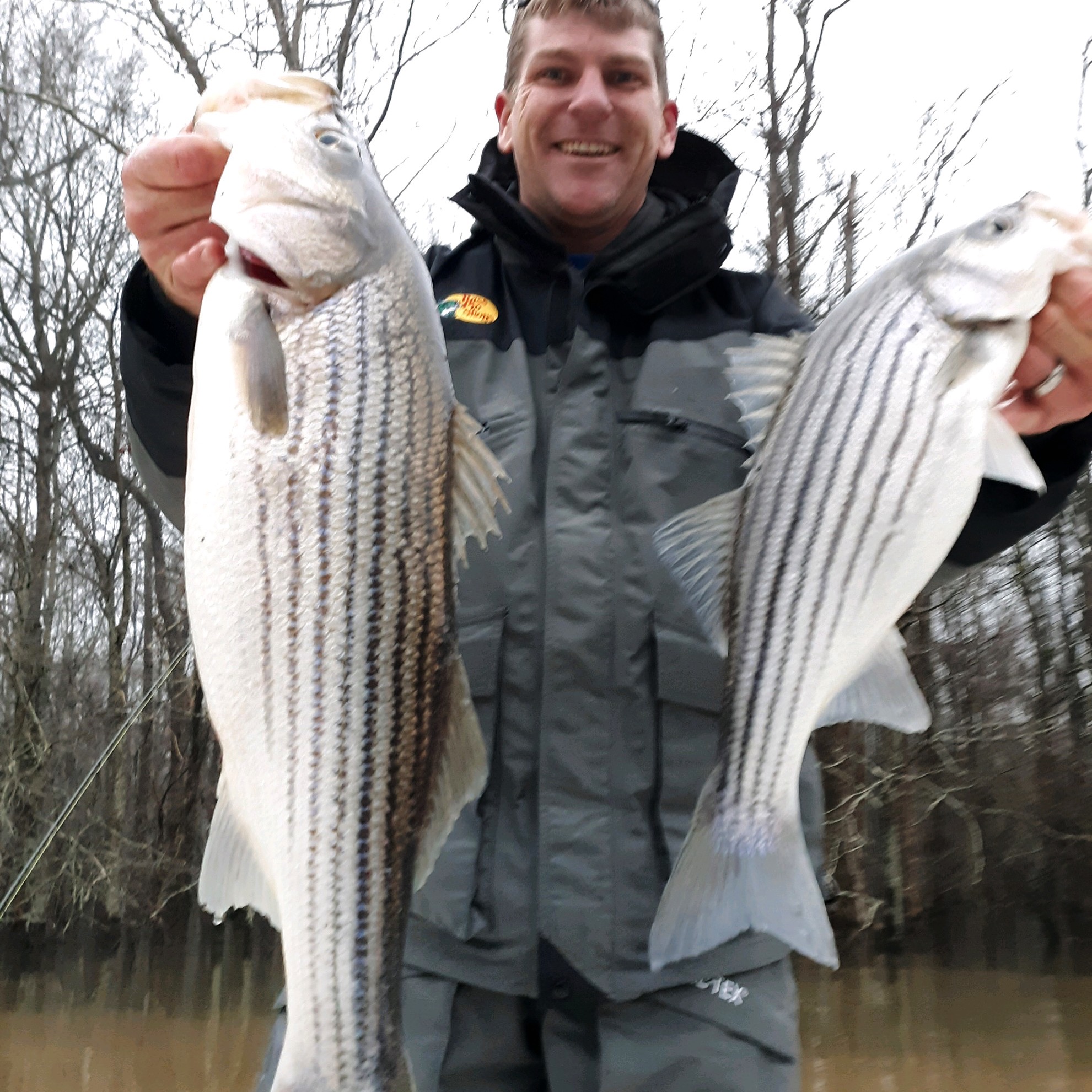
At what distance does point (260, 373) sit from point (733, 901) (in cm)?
120

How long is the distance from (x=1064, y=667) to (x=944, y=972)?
4598 mm

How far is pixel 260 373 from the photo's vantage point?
5.30 feet

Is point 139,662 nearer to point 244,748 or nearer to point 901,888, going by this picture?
point 901,888

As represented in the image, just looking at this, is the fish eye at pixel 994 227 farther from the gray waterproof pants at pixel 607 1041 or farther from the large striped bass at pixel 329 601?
the gray waterproof pants at pixel 607 1041

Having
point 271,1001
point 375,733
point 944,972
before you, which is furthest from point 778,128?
point 375,733

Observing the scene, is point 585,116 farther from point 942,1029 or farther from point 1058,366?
point 942,1029

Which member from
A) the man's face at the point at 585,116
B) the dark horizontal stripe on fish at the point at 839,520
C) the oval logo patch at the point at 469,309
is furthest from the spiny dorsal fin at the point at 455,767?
the man's face at the point at 585,116

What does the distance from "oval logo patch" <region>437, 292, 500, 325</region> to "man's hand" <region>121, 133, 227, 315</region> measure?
0.72m

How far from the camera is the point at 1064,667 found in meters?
14.6

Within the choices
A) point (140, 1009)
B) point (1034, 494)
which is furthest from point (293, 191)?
point (140, 1009)

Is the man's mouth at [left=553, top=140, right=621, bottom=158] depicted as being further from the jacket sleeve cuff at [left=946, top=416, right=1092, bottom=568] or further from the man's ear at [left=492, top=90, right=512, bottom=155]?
the jacket sleeve cuff at [left=946, top=416, right=1092, bottom=568]

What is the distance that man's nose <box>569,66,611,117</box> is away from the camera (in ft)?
8.34

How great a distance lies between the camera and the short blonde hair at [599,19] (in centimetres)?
259

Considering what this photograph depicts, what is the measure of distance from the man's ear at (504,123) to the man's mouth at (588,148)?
0.24 meters
